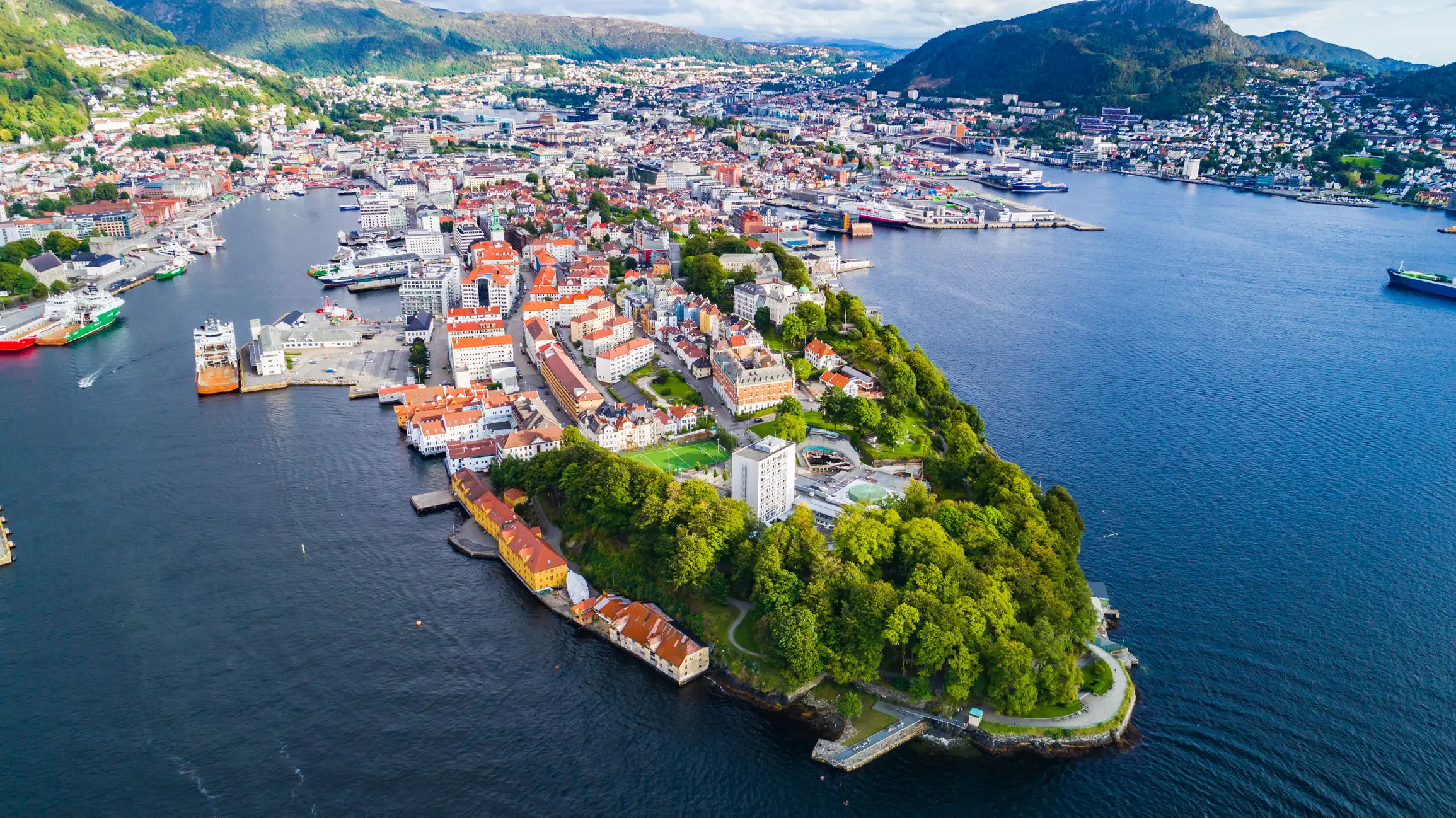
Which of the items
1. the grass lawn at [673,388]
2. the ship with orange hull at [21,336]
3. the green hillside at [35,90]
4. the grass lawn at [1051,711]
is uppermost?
the green hillside at [35,90]

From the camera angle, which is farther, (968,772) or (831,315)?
(831,315)

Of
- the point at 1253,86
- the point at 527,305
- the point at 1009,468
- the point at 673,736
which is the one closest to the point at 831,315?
the point at 527,305

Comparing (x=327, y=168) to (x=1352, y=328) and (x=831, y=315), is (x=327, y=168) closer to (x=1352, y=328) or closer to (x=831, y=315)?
(x=831, y=315)

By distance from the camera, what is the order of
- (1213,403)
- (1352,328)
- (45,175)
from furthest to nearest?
(45,175) < (1352,328) < (1213,403)

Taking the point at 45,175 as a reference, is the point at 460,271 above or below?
below

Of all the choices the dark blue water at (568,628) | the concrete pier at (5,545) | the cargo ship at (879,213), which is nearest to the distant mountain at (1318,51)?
the cargo ship at (879,213)

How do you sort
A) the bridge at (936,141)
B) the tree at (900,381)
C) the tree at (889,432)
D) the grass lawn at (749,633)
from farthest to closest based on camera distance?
the bridge at (936,141), the tree at (900,381), the tree at (889,432), the grass lawn at (749,633)

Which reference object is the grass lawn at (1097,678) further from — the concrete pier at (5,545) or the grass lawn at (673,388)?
the concrete pier at (5,545)

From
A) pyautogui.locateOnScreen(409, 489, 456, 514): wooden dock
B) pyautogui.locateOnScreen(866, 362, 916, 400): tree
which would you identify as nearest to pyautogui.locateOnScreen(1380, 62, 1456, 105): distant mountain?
pyautogui.locateOnScreen(866, 362, 916, 400): tree
